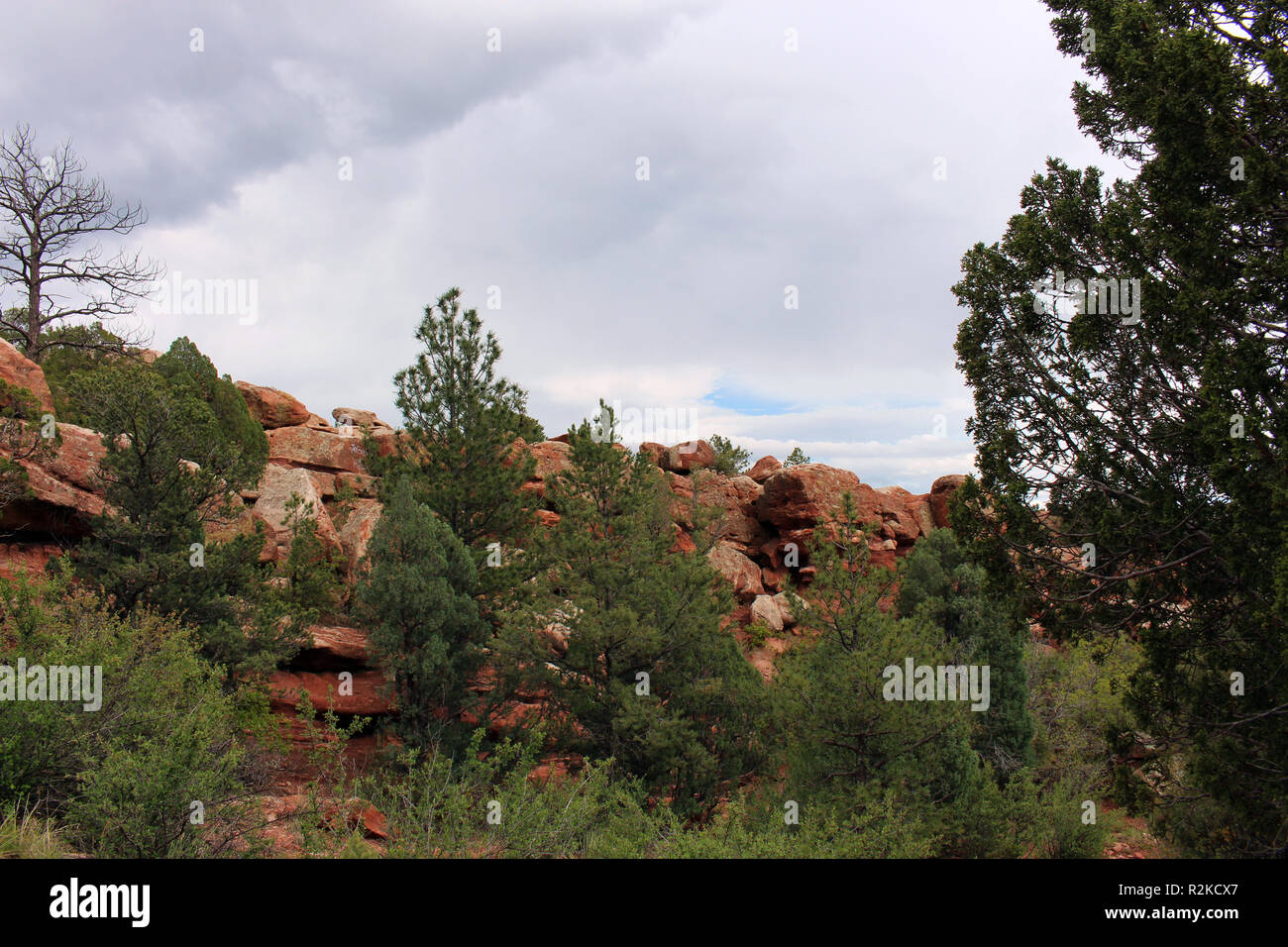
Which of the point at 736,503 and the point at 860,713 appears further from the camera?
the point at 736,503

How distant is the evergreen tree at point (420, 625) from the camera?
46.0ft

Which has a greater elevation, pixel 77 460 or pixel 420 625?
pixel 77 460

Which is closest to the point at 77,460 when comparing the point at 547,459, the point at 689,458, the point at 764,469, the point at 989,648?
the point at 547,459

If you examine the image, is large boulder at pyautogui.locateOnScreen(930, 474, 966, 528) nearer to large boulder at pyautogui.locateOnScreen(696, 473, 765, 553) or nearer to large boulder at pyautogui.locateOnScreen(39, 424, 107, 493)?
large boulder at pyautogui.locateOnScreen(696, 473, 765, 553)

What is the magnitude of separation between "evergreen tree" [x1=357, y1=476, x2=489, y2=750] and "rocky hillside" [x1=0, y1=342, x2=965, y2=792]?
107cm

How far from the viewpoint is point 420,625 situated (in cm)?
1437

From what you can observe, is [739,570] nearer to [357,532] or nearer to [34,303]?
[357,532]

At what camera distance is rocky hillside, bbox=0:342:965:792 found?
14.3 m

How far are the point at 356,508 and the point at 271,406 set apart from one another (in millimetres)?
15975

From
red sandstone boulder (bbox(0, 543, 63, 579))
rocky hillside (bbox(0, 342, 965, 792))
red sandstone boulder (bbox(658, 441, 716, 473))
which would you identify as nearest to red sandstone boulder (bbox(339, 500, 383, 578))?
rocky hillside (bbox(0, 342, 965, 792))

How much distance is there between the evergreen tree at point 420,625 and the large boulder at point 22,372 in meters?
7.81
